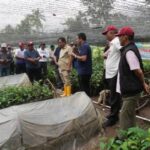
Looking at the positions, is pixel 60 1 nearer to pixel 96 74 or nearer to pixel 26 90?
pixel 96 74

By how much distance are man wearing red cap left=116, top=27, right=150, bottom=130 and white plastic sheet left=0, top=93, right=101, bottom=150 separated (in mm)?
1046

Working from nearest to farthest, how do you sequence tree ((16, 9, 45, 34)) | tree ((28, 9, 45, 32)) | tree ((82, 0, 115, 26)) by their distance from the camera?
tree ((82, 0, 115, 26)) → tree ((28, 9, 45, 32)) → tree ((16, 9, 45, 34))

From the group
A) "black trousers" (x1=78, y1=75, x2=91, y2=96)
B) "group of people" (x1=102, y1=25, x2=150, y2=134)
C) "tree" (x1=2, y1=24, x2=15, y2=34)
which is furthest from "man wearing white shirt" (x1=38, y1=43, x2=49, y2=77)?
"tree" (x1=2, y1=24, x2=15, y2=34)

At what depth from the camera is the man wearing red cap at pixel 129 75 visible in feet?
14.3

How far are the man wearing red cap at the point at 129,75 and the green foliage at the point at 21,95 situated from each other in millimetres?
2827

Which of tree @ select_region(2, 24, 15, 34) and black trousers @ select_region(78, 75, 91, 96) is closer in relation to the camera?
black trousers @ select_region(78, 75, 91, 96)

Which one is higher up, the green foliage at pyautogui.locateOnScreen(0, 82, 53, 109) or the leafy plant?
the green foliage at pyautogui.locateOnScreen(0, 82, 53, 109)

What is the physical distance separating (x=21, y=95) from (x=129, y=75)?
3105mm

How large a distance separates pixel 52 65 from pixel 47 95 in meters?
4.94

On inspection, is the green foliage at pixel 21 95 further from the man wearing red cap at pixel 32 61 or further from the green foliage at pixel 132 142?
the green foliage at pixel 132 142

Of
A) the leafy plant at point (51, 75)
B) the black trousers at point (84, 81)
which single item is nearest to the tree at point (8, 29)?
the leafy plant at point (51, 75)

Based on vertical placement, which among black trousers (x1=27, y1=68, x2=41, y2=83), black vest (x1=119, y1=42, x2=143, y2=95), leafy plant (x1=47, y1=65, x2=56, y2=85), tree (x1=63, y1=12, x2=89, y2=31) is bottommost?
leafy plant (x1=47, y1=65, x2=56, y2=85)

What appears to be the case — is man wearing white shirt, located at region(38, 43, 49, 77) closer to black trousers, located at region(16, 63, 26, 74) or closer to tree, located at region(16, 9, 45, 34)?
black trousers, located at region(16, 63, 26, 74)

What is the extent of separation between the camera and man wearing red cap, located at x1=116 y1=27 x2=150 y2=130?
4.36 m
